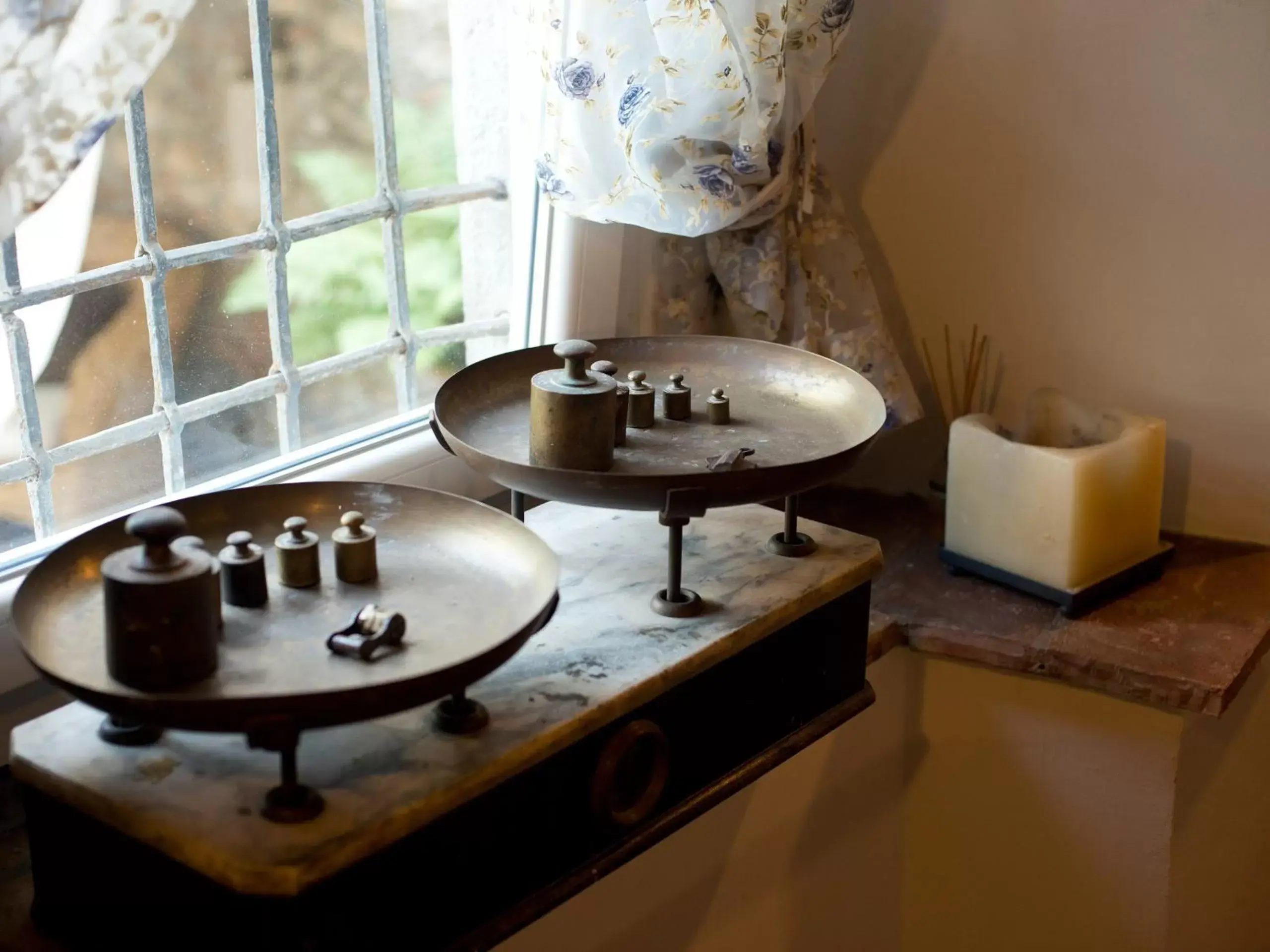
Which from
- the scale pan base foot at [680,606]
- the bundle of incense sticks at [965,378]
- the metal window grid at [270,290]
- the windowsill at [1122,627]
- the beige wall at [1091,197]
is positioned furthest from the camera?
the bundle of incense sticks at [965,378]

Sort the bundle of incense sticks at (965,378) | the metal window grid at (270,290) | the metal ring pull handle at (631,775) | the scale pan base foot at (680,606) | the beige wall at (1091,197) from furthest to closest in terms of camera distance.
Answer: the bundle of incense sticks at (965,378) → the beige wall at (1091,197) → the metal window grid at (270,290) → the scale pan base foot at (680,606) → the metal ring pull handle at (631,775)

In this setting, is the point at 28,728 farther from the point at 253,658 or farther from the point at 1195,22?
the point at 1195,22

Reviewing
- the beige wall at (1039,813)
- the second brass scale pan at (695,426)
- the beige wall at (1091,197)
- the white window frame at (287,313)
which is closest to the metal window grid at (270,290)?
the white window frame at (287,313)

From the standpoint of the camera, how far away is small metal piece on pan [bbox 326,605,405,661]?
91 centimetres

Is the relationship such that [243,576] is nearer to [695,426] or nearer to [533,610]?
[533,610]

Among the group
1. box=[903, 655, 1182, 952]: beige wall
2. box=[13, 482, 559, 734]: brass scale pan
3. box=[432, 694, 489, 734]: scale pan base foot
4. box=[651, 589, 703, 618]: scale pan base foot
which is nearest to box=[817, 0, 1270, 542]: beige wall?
box=[903, 655, 1182, 952]: beige wall

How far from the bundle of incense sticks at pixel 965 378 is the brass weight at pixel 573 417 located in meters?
0.77

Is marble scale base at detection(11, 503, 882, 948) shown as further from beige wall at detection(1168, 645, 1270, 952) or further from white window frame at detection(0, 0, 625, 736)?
beige wall at detection(1168, 645, 1270, 952)

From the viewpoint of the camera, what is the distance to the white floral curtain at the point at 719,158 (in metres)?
1.39

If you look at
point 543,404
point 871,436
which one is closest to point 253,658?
point 543,404

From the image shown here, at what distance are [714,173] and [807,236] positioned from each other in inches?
8.6

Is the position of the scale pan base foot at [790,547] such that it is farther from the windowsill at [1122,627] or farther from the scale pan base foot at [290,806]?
the scale pan base foot at [290,806]

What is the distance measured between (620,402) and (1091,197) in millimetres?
779

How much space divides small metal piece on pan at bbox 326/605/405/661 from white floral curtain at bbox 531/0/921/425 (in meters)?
0.67
